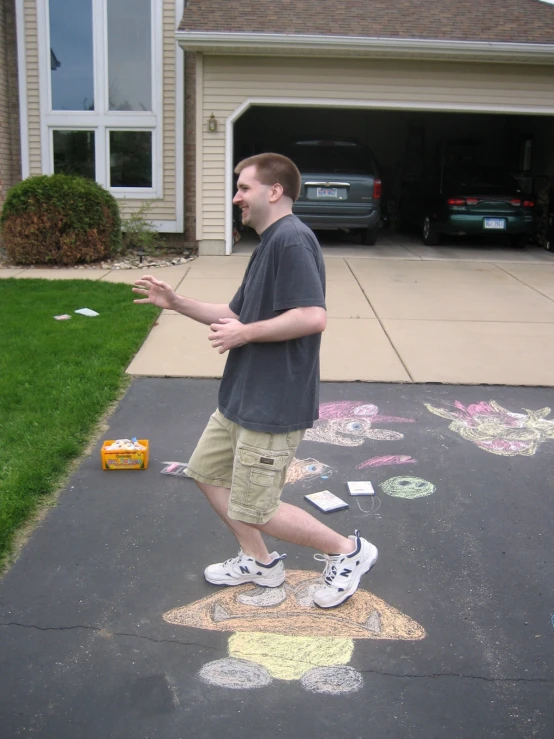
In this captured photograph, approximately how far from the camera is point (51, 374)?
5.85 m

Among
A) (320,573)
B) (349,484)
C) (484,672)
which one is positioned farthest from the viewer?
(349,484)

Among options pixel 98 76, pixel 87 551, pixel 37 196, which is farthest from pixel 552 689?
pixel 98 76

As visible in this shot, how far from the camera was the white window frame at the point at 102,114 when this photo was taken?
12305 millimetres

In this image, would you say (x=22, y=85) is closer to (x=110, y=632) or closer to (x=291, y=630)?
(x=110, y=632)

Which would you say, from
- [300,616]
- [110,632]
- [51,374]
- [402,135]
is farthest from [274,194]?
[402,135]

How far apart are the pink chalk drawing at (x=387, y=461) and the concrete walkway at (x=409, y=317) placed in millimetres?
1512

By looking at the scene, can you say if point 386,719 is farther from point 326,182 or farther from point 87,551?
point 326,182

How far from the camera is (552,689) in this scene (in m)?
2.66

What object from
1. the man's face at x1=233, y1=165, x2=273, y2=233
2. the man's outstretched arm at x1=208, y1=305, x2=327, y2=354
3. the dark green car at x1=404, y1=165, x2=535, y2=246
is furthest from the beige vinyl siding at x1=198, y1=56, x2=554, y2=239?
the man's outstretched arm at x1=208, y1=305, x2=327, y2=354

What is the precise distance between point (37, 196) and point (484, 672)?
930cm

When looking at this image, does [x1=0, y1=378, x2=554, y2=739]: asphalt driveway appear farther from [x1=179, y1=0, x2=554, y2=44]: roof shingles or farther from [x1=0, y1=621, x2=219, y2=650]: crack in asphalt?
[x1=179, y1=0, x2=554, y2=44]: roof shingles

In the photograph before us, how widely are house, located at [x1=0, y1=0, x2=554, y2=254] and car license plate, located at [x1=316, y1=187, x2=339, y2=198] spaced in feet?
4.09

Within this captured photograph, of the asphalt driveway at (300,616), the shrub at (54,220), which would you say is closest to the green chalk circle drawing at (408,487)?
the asphalt driveway at (300,616)

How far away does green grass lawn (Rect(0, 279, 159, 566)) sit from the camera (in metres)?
4.18
